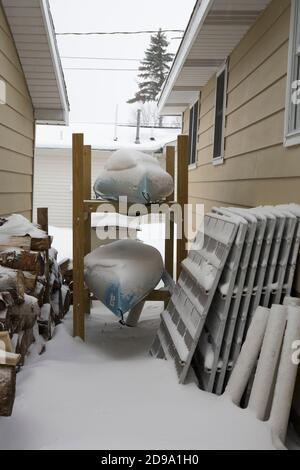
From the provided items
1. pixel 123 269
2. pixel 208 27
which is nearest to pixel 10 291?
pixel 123 269

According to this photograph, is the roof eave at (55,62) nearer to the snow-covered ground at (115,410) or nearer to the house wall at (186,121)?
the house wall at (186,121)

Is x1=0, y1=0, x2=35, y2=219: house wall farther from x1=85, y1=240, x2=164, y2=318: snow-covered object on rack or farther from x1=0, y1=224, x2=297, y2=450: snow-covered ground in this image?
x1=0, y1=224, x2=297, y2=450: snow-covered ground

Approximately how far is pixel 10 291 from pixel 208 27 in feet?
12.4

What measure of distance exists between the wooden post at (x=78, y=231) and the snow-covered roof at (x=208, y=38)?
1991 millimetres

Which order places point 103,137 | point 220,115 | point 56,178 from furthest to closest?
point 103,137 < point 56,178 < point 220,115

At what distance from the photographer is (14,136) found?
6.20 m

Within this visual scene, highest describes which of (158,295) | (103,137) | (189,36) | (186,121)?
(103,137)

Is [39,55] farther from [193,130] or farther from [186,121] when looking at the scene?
[186,121]

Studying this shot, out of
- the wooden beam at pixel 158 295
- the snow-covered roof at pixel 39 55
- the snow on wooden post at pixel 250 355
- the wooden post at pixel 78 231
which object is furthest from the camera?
the snow-covered roof at pixel 39 55

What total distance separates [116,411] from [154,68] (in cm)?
3766

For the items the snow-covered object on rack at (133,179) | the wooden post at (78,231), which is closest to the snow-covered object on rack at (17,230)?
the wooden post at (78,231)

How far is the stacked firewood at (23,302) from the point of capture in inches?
92.8

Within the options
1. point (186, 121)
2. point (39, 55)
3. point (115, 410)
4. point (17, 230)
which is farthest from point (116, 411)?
point (186, 121)
